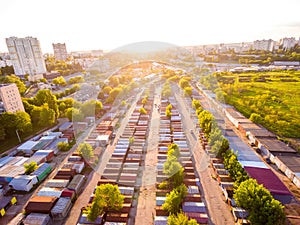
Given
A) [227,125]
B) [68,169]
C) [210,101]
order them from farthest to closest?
[210,101] < [227,125] < [68,169]

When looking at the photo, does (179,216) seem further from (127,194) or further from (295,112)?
(295,112)

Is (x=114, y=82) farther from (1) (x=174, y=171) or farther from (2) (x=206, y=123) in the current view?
(1) (x=174, y=171)

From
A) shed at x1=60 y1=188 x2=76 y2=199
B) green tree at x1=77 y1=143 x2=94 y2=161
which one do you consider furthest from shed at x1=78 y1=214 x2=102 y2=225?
green tree at x1=77 y1=143 x2=94 y2=161

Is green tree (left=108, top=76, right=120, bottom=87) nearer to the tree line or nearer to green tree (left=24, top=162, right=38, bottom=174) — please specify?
green tree (left=24, top=162, right=38, bottom=174)

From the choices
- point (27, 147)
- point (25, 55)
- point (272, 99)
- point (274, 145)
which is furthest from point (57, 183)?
point (25, 55)

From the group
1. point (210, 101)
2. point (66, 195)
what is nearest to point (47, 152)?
point (66, 195)
